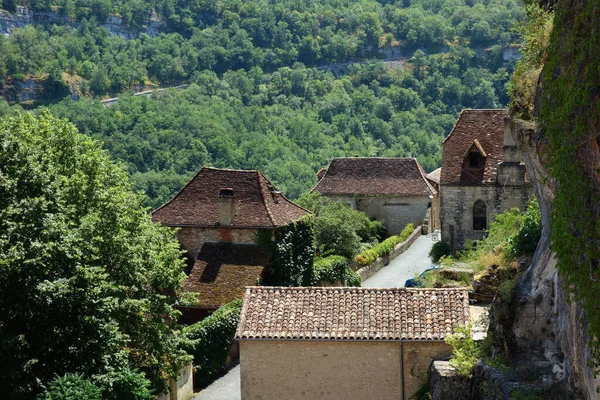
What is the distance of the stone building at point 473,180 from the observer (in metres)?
47.0

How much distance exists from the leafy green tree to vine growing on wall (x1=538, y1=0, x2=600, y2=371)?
13.4 m

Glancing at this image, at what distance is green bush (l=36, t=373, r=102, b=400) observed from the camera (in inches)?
993

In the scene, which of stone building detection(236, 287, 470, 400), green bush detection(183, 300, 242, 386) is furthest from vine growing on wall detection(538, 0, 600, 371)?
green bush detection(183, 300, 242, 386)

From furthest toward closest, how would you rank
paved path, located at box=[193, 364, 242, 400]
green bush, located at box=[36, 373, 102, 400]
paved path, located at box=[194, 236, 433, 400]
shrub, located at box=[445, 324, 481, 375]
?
paved path, located at box=[194, 236, 433, 400], paved path, located at box=[193, 364, 242, 400], green bush, located at box=[36, 373, 102, 400], shrub, located at box=[445, 324, 481, 375]

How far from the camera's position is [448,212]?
48.2m

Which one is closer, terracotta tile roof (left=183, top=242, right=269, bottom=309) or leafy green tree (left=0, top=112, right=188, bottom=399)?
leafy green tree (left=0, top=112, right=188, bottom=399)

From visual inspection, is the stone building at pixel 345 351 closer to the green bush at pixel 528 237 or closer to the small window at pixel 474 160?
the green bush at pixel 528 237

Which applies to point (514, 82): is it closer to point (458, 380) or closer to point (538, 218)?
point (538, 218)

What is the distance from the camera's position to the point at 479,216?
47781 millimetres

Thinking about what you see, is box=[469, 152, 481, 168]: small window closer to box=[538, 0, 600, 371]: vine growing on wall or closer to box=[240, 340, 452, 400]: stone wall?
box=[240, 340, 452, 400]: stone wall

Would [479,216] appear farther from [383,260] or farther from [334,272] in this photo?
[383,260]

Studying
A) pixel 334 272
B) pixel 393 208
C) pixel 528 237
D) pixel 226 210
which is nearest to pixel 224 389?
pixel 226 210

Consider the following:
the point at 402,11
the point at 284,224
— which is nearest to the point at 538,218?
the point at 284,224

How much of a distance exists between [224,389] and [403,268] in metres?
19.8
